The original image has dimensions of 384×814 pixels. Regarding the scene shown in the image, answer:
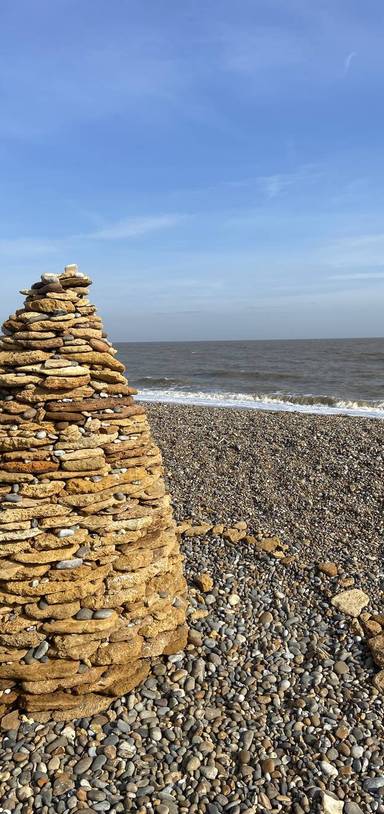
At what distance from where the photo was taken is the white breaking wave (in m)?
24.1

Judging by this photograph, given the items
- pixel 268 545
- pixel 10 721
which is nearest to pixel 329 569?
pixel 268 545

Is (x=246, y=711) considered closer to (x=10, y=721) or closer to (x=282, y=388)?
(x=10, y=721)

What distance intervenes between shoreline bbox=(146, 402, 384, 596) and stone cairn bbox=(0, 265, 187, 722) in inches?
141

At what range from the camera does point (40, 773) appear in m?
4.36

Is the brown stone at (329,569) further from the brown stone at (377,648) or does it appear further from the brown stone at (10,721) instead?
the brown stone at (10,721)

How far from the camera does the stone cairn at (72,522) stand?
4855 millimetres

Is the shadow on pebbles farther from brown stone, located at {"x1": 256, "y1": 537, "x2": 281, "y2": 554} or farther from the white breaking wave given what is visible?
the white breaking wave

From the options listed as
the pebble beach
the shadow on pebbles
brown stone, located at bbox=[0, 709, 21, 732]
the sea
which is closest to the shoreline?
the pebble beach

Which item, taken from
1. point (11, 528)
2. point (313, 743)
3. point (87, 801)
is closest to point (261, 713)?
point (313, 743)

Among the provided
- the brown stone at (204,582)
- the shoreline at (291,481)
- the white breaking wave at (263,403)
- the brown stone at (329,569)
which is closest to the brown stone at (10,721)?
the brown stone at (204,582)

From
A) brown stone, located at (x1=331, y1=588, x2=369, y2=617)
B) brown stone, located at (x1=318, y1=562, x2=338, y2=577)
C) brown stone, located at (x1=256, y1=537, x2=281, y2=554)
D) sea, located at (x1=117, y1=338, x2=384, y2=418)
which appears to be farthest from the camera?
sea, located at (x1=117, y1=338, x2=384, y2=418)

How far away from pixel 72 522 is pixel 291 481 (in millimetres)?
6791

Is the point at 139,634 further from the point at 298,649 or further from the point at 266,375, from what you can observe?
the point at 266,375

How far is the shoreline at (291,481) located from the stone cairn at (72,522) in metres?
3.57
